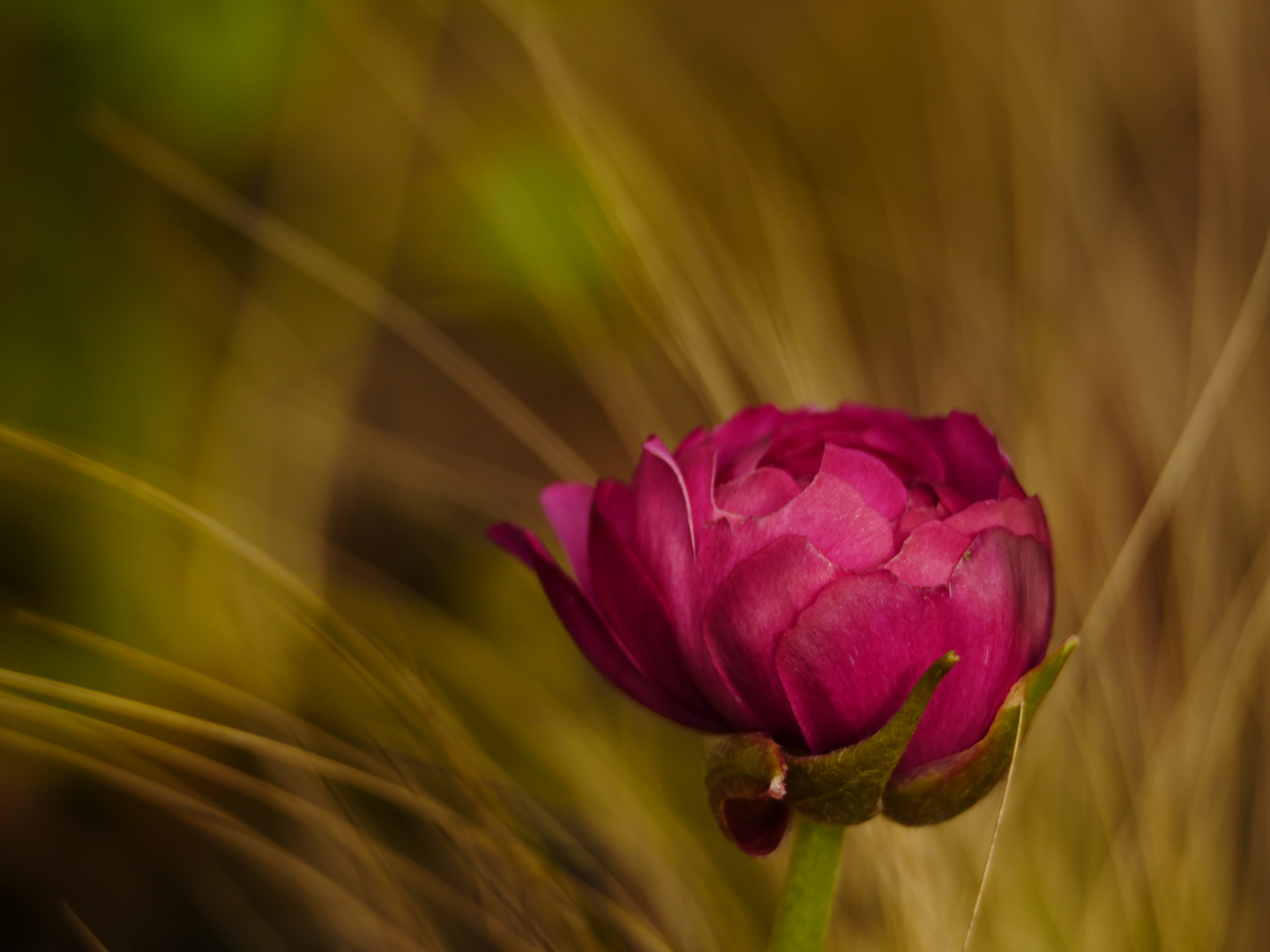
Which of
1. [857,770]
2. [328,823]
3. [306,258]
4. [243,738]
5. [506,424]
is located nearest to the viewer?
[857,770]

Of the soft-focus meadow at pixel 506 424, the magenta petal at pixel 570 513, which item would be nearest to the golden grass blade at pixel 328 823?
the soft-focus meadow at pixel 506 424

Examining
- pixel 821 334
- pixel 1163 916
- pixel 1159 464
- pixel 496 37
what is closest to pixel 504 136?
pixel 496 37

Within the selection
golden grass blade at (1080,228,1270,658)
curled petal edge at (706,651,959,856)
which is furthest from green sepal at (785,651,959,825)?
golden grass blade at (1080,228,1270,658)

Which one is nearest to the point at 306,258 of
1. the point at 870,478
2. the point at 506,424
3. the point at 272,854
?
the point at 506,424

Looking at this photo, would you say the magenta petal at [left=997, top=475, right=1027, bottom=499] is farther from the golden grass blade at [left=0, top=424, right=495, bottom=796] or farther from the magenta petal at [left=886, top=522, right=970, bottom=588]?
the golden grass blade at [left=0, top=424, right=495, bottom=796]

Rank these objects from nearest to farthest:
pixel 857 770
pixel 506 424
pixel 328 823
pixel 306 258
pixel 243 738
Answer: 1. pixel 857 770
2. pixel 243 738
3. pixel 328 823
4. pixel 306 258
5. pixel 506 424

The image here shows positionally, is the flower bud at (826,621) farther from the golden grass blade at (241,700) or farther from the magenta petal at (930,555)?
the golden grass blade at (241,700)

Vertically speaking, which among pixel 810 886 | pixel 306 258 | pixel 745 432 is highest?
pixel 306 258

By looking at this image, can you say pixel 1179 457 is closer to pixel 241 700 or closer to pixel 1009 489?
pixel 1009 489
